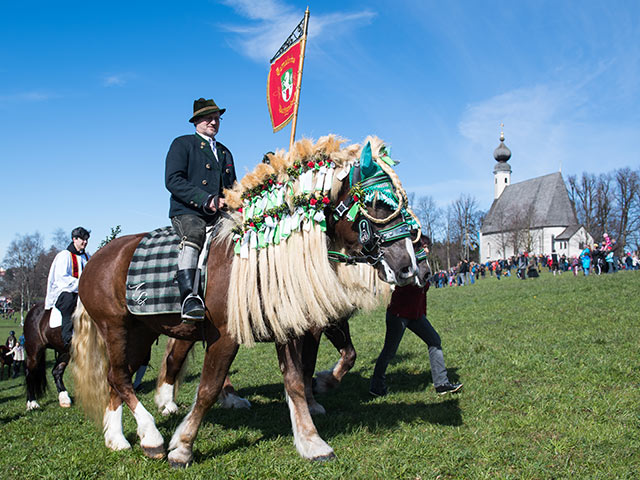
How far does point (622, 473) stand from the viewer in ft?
11.5

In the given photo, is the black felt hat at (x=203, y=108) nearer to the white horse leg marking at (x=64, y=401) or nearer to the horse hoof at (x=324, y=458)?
the horse hoof at (x=324, y=458)

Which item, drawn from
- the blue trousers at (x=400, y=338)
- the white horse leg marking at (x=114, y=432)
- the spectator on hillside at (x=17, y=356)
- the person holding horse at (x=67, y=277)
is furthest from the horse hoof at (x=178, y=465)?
the spectator on hillside at (x=17, y=356)

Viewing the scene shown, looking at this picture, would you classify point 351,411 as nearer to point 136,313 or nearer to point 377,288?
point 377,288

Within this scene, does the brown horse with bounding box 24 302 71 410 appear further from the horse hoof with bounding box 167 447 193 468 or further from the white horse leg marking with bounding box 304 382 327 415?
the horse hoof with bounding box 167 447 193 468

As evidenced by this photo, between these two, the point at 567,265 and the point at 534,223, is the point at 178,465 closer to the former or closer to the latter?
the point at 567,265

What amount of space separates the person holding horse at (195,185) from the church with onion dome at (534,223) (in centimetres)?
6826

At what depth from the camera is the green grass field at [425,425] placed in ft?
12.6

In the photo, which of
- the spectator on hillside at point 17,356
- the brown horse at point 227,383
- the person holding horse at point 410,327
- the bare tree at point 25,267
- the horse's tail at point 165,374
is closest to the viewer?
the brown horse at point 227,383

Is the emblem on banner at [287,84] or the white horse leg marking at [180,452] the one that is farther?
the emblem on banner at [287,84]

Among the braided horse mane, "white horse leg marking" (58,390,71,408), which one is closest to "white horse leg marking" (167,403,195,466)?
the braided horse mane

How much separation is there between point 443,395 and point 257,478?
311 centimetres

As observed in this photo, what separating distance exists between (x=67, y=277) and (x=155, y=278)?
12.2 ft

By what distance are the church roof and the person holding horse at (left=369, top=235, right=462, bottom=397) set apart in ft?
228

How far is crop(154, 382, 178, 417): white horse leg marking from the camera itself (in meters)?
6.16
